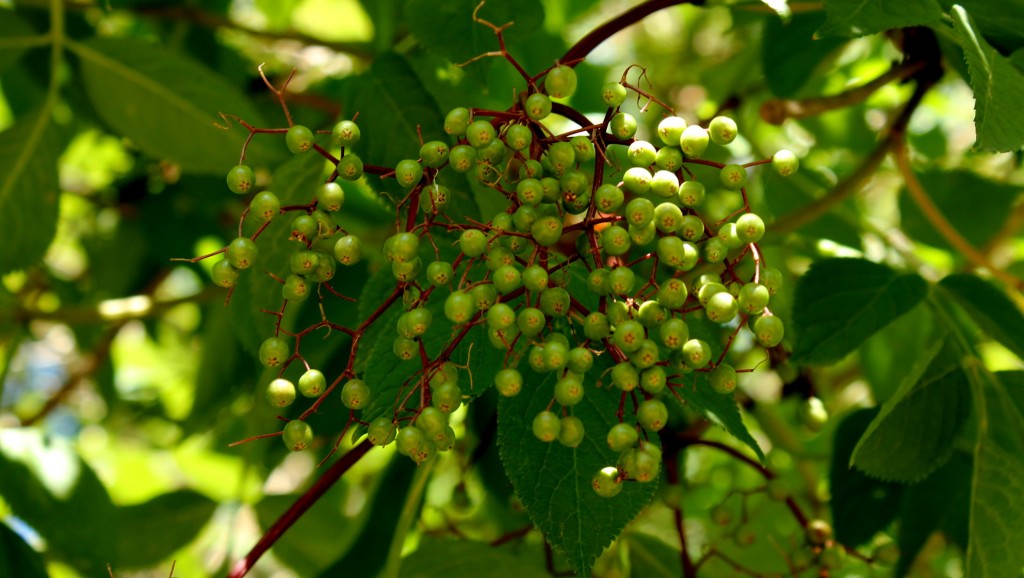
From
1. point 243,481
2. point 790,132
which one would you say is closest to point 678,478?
point 243,481

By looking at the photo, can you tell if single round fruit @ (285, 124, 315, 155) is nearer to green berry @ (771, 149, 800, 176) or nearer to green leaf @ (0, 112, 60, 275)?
green berry @ (771, 149, 800, 176)

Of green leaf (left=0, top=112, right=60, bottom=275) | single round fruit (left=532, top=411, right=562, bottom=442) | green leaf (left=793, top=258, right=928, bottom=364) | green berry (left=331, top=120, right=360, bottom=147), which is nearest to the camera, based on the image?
single round fruit (left=532, top=411, right=562, bottom=442)

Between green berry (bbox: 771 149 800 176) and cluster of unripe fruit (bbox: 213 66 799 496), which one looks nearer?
cluster of unripe fruit (bbox: 213 66 799 496)

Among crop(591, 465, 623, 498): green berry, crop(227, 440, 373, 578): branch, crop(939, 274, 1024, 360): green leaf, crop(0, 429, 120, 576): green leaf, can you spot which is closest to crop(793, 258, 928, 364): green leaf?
crop(939, 274, 1024, 360): green leaf

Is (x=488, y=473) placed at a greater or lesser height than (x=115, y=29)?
lesser

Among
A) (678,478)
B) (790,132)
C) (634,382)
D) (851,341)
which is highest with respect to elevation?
(634,382)

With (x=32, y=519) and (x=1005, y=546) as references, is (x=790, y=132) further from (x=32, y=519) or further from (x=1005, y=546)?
(x=32, y=519)

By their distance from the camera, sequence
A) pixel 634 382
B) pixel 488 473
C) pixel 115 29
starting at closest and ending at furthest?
pixel 634 382 < pixel 488 473 < pixel 115 29
